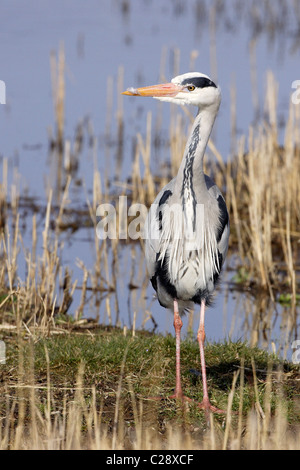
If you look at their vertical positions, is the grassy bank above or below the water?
below

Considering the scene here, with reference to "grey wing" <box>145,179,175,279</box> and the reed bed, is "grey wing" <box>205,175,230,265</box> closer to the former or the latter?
"grey wing" <box>145,179,175,279</box>

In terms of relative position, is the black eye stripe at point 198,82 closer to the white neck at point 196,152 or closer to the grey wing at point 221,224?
the white neck at point 196,152

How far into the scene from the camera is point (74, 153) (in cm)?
1346

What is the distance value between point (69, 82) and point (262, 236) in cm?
902

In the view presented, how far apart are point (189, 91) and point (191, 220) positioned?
0.87 m

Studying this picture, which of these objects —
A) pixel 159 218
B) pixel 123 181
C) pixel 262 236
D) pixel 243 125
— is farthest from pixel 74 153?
pixel 159 218

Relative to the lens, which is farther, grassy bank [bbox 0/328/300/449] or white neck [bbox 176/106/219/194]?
white neck [bbox 176/106/219/194]

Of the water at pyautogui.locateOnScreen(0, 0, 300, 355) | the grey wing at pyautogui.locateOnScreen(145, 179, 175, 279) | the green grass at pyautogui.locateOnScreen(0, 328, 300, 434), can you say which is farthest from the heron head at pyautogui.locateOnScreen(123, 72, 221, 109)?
the water at pyautogui.locateOnScreen(0, 0, 300, 355)

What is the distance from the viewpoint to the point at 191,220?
5.52 m

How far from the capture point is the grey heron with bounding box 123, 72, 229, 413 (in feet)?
18.1

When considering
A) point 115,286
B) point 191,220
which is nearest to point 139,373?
point 191,220

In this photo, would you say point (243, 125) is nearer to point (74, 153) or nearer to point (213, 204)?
point (74, 153)

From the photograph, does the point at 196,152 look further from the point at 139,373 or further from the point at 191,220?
the point at 139,373

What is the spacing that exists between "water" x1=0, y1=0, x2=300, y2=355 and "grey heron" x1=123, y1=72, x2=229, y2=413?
5.95ft
